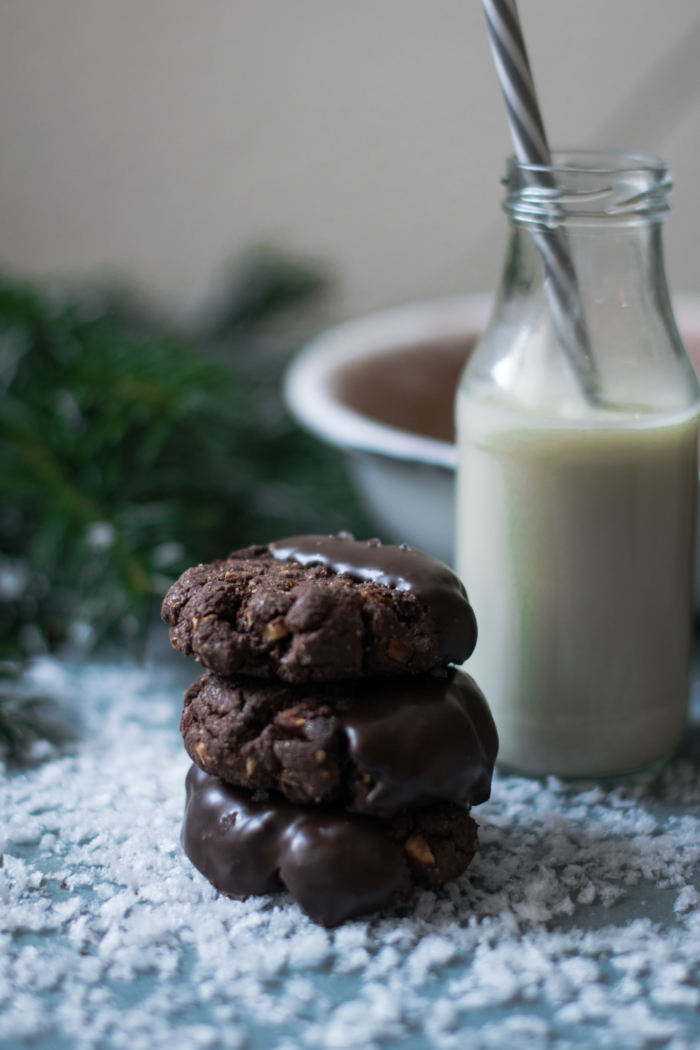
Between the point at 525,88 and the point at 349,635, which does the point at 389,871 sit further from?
the point at 525,88

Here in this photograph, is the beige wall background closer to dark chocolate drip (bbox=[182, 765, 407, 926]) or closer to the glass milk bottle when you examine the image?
the glass milk bottle

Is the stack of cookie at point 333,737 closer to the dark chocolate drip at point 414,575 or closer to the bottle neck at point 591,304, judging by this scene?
the dark chocolate drip at point 414,575

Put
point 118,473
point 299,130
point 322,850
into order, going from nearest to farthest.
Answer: point 322,850, point 118,473, point 299,130

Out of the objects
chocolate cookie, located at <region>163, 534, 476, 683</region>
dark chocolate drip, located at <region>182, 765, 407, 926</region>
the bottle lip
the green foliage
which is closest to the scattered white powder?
dark chocolate drip, located at <region>182, 765, 407, 926</region>

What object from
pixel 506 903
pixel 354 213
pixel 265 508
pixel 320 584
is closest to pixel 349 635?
pixel 320 584

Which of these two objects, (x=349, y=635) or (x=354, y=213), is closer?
(x=349, y=635)

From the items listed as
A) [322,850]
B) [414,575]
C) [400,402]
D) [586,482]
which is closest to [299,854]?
[322,850]

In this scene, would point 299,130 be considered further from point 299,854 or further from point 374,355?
point 299,854
